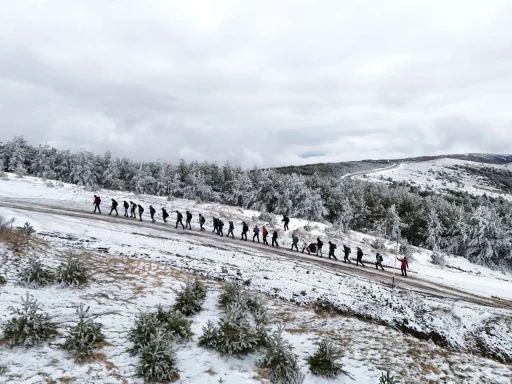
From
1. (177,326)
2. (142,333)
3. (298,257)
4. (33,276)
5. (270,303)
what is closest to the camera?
(142,333)

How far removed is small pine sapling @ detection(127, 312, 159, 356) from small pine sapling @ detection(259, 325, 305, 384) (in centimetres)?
262

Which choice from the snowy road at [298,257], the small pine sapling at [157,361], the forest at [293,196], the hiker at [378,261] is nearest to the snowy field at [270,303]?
the snowy road at [298,257]

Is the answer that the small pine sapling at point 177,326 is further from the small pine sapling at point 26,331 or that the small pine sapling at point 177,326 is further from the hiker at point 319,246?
the hiker at point 319,246

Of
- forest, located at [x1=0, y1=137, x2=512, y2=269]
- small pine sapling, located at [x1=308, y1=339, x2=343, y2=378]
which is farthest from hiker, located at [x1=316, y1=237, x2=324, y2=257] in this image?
forest, located at [x1=0, y1=137, x2=512, y2=269]

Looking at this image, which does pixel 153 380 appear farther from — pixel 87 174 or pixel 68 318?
pixel 87 174

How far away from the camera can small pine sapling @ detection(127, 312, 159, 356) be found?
727 centimetres

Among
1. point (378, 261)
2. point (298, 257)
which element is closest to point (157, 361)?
point (298, 257)

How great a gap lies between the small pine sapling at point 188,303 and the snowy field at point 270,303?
16.1 inches

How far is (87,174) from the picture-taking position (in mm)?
70438

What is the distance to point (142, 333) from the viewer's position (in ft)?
24.6

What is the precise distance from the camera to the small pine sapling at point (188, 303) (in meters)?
9.94

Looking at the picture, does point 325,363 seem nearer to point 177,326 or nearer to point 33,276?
point 177,326

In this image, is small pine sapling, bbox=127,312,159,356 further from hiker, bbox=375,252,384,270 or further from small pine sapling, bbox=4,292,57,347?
hiker, bbox=375,252,384,270

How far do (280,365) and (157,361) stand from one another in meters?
2.62
